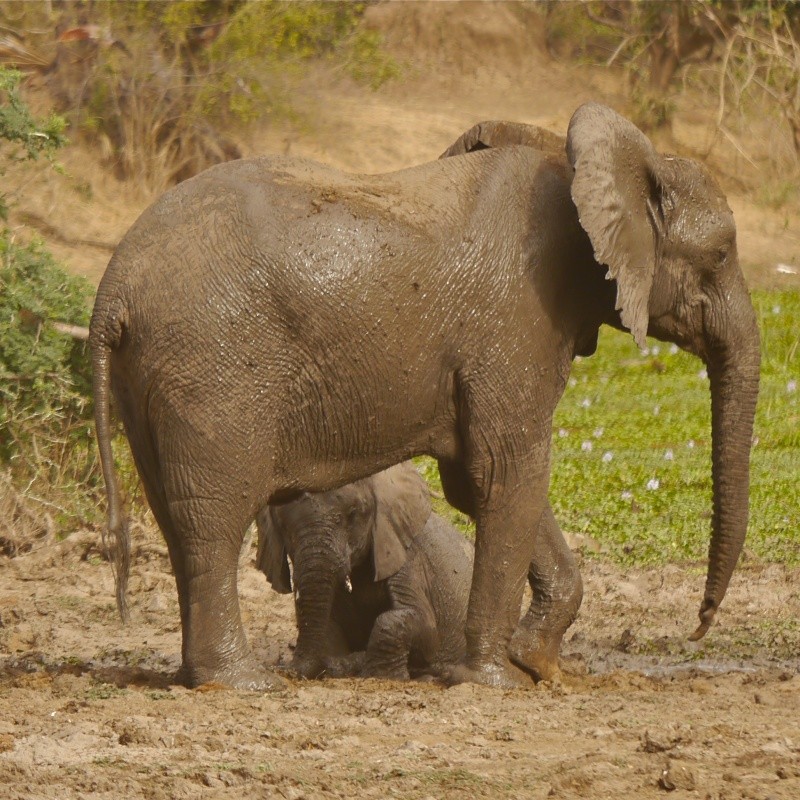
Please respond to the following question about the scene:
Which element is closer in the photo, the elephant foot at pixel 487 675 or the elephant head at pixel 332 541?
the elephant foot at pixel 487 675

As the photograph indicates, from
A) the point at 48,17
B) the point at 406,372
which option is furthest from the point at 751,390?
the point at 48,17

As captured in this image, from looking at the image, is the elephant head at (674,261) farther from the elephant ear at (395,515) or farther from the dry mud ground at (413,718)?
the elephant ear at (395,515)

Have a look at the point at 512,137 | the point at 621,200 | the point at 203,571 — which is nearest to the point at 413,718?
the point at 203,571

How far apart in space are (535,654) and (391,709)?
119cm

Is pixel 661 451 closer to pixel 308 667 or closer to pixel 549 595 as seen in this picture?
pixel 549 595

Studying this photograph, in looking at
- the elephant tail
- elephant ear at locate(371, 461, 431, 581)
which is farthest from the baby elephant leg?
the elephant tail

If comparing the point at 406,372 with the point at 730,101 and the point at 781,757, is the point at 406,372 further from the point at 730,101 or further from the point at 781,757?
the point at 730,101

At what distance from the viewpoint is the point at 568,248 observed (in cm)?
650

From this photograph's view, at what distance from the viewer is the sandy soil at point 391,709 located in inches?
191

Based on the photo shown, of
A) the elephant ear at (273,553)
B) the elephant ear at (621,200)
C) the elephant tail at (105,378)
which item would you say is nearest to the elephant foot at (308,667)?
the elephant ear at (273,553)

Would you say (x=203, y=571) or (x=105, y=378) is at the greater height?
(x=105, y=378)

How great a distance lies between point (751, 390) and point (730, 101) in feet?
57.5

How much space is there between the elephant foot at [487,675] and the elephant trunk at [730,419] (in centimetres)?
86

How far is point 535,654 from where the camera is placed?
6.99 metres
